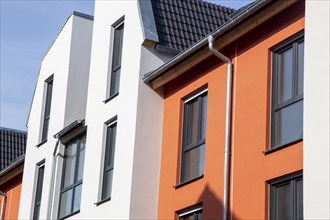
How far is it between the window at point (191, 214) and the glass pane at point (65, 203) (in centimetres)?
576

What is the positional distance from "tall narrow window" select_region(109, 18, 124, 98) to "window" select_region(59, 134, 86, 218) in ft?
7.22

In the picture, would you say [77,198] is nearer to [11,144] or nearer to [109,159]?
[109,159]

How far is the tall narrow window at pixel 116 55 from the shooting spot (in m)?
22.8

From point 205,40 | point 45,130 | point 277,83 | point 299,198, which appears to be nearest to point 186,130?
point 205,40

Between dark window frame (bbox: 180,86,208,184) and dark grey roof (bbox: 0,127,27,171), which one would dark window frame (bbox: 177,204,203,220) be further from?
dark grey roof (bbox: 0,127,27,171)

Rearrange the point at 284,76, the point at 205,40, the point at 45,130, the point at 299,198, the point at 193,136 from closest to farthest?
the point at 299,198 → the point at 284,76 → the point at 205,40 → the point at 193,136 → the point at 45,130

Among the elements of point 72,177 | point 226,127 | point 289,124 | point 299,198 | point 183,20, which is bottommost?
point 299,198

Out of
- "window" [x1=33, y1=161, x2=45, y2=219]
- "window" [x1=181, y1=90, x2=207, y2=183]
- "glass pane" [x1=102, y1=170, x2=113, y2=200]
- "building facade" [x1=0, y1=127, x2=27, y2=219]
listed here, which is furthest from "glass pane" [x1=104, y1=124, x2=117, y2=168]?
"building facade" [x1=0, y1=127, x2=27, y2=219]

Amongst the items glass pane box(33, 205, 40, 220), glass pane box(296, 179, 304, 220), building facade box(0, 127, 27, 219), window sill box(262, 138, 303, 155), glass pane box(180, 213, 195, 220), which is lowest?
glass pane box(296, 179, 304, 220)

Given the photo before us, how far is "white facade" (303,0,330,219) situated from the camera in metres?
13.4

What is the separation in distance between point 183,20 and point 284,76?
21.4ft

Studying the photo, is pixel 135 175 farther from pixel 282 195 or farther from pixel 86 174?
pixel 282 195

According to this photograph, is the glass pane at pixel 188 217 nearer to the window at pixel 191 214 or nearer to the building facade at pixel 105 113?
the window at pixel 191 214

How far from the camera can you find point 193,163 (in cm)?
1981
